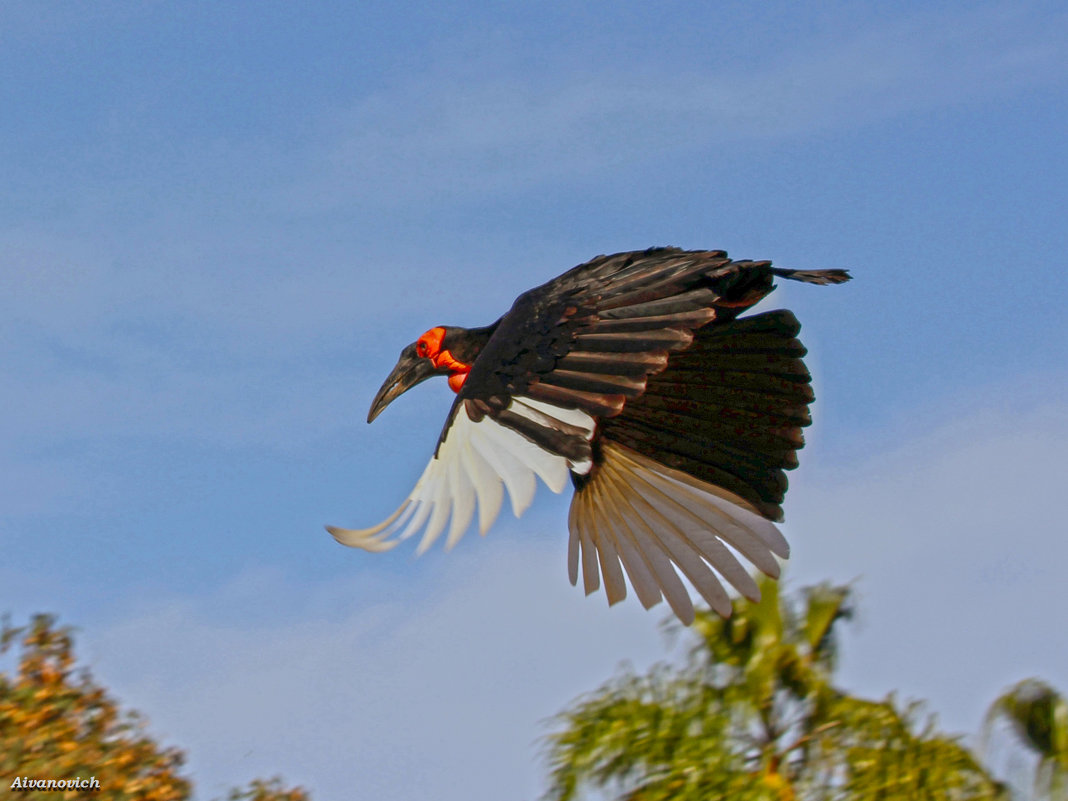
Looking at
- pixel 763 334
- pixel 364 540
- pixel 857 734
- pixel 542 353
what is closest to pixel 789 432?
pixel 763 334

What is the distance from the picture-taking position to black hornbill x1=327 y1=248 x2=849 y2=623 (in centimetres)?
547

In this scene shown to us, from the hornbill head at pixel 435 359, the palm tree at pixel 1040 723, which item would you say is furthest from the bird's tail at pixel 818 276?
the palm tree at pixel 1040 723

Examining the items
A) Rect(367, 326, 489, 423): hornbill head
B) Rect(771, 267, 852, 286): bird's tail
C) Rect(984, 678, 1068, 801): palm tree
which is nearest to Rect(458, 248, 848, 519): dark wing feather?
Rect(771, 267, 852, 286): bird's tail

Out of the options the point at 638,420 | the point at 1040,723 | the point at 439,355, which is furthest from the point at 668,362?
the point at 1040,723

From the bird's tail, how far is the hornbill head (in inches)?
60.5

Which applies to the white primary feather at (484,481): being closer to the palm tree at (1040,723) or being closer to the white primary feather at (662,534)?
the white primary feather at (662,534)

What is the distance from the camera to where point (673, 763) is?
854 centimetres

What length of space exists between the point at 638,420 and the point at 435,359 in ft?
4.16

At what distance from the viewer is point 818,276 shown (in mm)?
6613

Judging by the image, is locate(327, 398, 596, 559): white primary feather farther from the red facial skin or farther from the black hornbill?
the red facial skin

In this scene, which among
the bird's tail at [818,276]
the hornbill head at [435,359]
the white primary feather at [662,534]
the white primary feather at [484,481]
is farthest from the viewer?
the hornbill head at [435,359]

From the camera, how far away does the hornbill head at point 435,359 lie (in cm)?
736

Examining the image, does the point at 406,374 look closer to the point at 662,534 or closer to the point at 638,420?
the point at 638,420

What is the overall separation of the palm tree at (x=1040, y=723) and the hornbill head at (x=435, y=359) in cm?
373
